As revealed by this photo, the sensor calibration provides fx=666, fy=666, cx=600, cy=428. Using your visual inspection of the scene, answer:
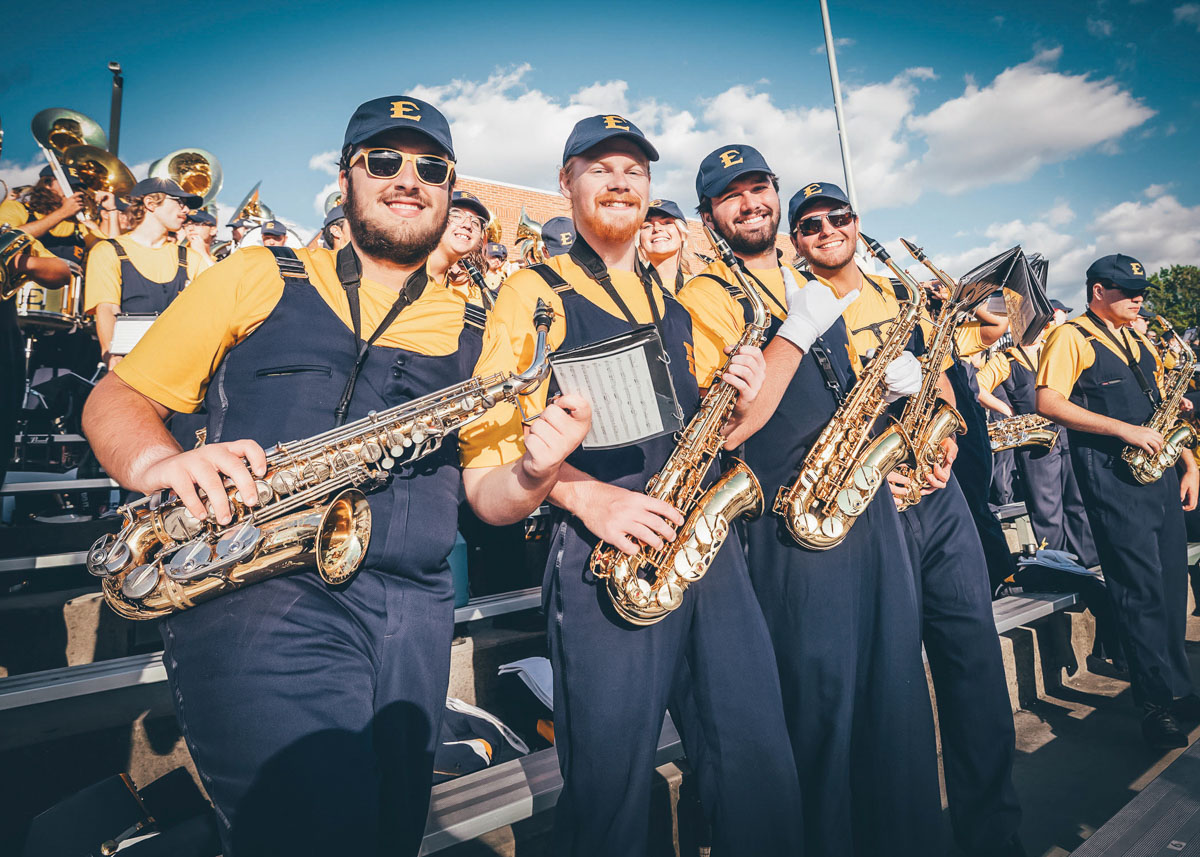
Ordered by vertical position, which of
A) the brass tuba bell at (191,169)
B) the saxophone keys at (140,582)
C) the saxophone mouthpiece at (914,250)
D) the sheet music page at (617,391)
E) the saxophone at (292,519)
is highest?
the brass tuba bell at (191,169)

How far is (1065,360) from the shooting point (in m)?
5.09

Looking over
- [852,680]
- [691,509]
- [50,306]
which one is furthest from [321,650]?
[50,306]

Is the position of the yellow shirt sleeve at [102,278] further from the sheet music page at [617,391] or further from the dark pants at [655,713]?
the sheet music page at [617,391]

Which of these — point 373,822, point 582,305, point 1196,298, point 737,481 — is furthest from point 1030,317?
point 1196,298

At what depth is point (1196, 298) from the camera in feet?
125

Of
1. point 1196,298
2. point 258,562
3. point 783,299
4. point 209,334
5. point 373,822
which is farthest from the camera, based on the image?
point 1196,298

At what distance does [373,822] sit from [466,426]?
1.23m

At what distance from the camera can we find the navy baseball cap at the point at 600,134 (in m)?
2.64

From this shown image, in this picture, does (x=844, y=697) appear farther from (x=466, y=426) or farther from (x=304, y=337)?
(x=304, y=337)

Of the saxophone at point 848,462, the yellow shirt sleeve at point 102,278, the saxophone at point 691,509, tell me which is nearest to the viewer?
the saxophone at point 691,509

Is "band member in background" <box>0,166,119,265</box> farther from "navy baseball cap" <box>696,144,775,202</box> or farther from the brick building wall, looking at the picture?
the brick building wall

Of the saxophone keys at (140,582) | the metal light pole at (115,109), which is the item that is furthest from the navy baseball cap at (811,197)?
the metal light pole at (115,109)

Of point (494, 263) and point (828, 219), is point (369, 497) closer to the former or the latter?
point (828, 219)

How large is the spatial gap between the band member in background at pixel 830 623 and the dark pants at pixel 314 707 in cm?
138
